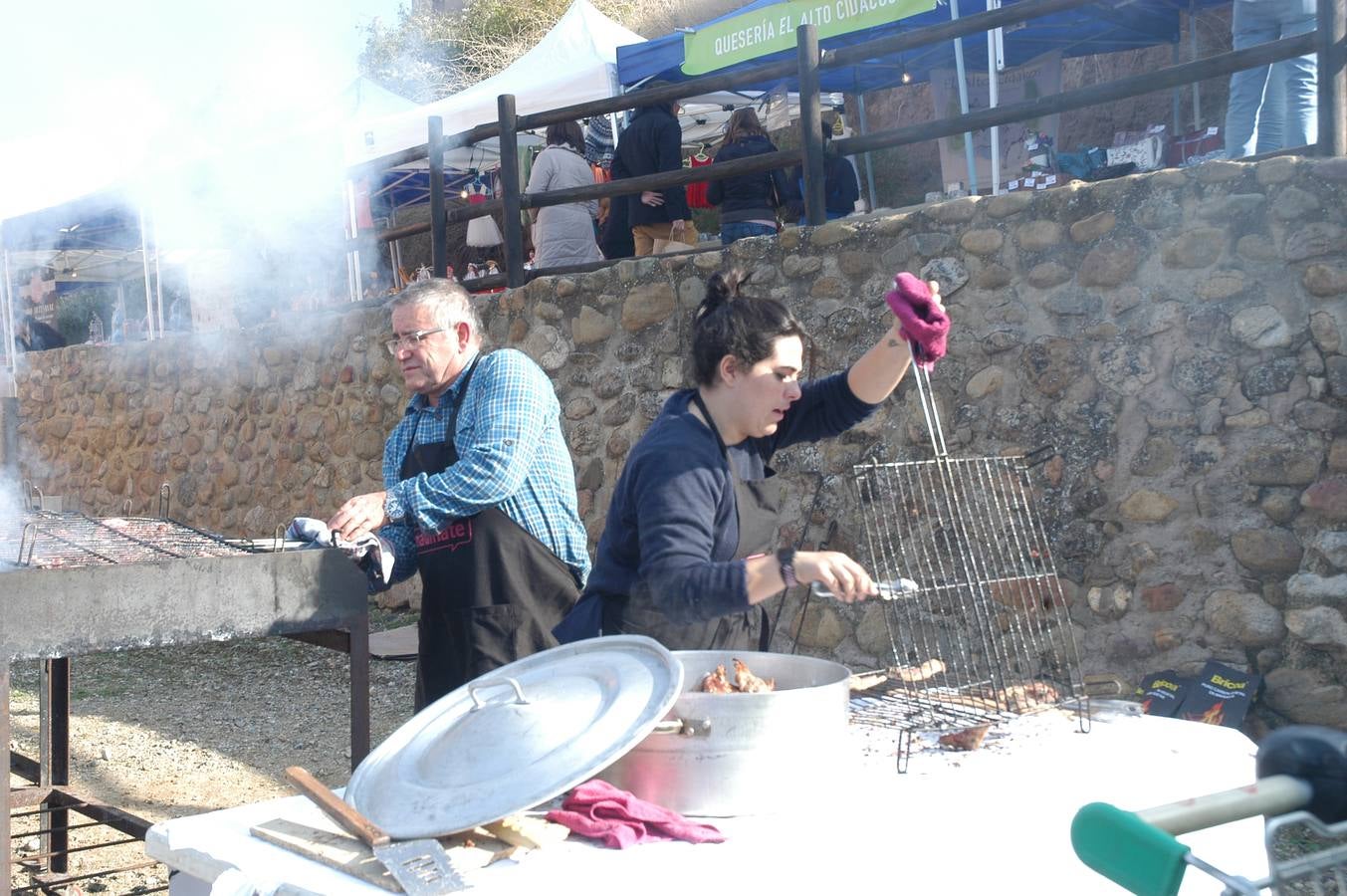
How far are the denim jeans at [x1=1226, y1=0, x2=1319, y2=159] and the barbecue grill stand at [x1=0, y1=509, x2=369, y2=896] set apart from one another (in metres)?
3.68

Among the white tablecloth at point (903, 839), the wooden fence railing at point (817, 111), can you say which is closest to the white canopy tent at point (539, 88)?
the wooden fence railing at point (817, 111)

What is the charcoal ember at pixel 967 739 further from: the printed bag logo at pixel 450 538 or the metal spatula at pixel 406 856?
the printed bag logo at pixel 450 538

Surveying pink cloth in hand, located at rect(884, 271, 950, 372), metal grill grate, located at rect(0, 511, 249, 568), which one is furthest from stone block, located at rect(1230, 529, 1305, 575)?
metal grill grate, located at rect(0, 511, 249, 568)

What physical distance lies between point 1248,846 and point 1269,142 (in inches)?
141

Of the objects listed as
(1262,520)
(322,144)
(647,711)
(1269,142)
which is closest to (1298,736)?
(647,711)

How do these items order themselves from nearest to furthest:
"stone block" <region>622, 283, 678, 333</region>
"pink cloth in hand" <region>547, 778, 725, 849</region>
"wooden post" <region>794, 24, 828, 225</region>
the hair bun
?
"pink cloth in hand" <region>547, 778, 725, 849</region>
the hair bun
"wooden post" <region>794, 24, 828, 225</region>
"stone block" <region>622, 283, 678, 333</region>

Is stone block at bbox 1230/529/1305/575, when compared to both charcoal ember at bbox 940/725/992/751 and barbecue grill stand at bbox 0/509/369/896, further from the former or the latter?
barbecue grill stand at bbox 0/509/369/896

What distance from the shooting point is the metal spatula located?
1.57m

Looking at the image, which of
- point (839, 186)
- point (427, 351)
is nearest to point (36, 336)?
point (839, 186)

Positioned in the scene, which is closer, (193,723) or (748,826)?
(748,826)

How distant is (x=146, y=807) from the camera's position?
467 cm

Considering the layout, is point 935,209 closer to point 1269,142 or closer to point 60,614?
point 1269,142

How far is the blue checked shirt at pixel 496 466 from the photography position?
119 inches

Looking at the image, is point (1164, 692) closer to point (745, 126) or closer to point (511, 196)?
point (745, 126)
